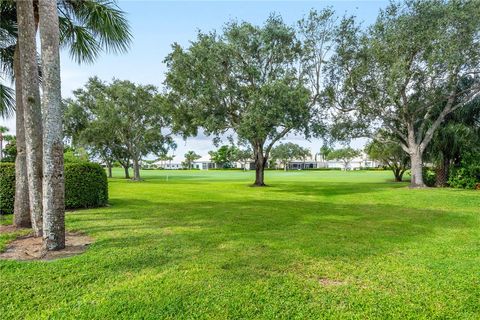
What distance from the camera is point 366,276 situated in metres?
3.79

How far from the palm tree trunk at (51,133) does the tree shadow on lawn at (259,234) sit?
80 cm

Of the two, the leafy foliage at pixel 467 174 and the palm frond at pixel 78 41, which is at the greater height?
the palm frond at pixel 78 41

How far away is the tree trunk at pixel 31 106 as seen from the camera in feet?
17.1

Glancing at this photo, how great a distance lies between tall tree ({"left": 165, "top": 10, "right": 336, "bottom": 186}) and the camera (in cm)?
1612

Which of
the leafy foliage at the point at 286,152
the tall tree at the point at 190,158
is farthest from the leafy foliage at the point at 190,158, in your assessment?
the leafy foliage at the point at 286,152

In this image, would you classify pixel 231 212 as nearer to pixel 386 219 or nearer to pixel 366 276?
pixel 386 219

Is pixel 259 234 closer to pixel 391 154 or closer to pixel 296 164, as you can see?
pixel 391 154

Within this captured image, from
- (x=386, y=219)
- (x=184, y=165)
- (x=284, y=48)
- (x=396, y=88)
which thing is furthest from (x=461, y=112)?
(x=184, y=165)

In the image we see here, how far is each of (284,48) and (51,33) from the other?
1597 centimetres

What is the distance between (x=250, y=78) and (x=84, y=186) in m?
12.1

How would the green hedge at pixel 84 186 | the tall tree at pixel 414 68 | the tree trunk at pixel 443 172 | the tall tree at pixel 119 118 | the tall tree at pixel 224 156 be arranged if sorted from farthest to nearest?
the tall tree at pixel 224 156 → the tall tree at pixel 119 118 → the tree trunk at pixel 443 172 → the tall tree at pixel 414 68 → the green hedge at pixel 84 186

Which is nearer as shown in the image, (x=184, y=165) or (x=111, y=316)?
(x=111, y=316)

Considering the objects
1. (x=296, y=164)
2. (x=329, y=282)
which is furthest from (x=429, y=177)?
(x=296, y=164)

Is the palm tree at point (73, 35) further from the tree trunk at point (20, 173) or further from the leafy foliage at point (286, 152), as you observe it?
the leafy foliage at point (286, 152)
